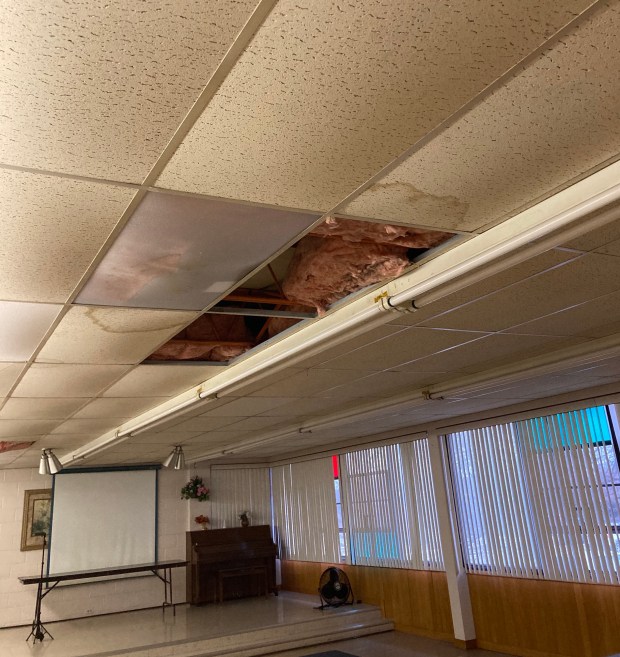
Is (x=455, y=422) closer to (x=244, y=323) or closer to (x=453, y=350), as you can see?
(x=453, y=350)

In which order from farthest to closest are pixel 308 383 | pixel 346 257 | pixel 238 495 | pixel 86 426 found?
pixel 238 495
pixel 86 426
pixel 308 383
pixel 346 257

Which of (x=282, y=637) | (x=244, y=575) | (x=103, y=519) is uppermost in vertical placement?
(x=103, y=519)

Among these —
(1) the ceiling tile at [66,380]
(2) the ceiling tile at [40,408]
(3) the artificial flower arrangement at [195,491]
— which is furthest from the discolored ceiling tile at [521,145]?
(3) the artificial flower arrangement at [195,491]

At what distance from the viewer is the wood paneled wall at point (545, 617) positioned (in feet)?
18.4

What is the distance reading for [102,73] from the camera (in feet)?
4.14

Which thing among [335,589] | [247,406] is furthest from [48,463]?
[335,589]

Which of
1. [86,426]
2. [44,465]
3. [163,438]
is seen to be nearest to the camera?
[86,426]

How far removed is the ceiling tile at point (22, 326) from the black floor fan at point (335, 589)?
6423 millimetres

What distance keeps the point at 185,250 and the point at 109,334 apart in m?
1.16

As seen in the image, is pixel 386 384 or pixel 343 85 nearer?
pixel 343 85

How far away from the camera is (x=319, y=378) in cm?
448

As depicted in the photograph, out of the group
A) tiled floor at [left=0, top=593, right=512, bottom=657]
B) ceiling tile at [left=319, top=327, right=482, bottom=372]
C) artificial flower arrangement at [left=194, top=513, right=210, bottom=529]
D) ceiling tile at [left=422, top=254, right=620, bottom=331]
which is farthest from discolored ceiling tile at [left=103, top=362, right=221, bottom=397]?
artificial flower arrangement at [left=194, top=513, right=210, bottom=529]

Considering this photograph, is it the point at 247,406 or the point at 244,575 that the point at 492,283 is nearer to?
the point at 247,406

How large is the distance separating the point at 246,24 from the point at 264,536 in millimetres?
10567
